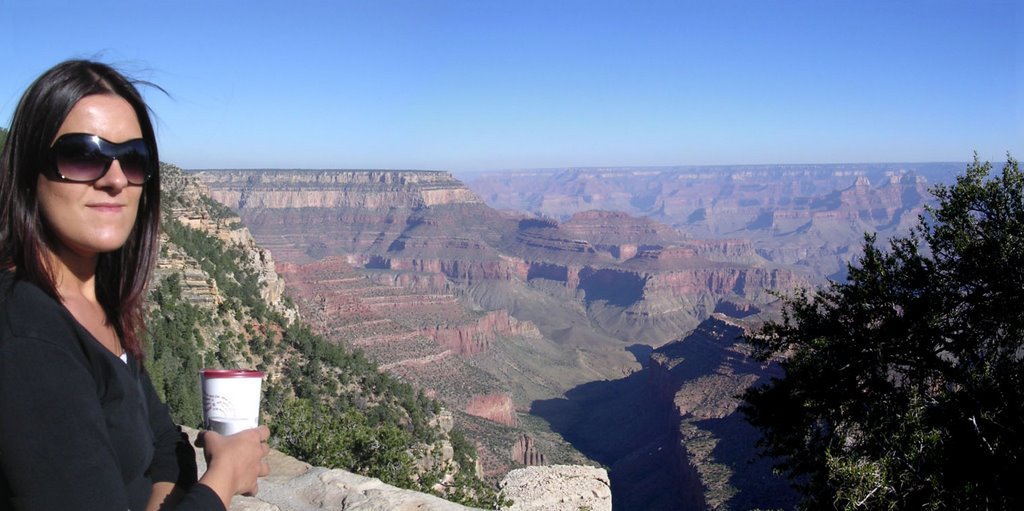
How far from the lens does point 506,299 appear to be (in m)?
150

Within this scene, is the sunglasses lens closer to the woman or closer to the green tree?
the woman

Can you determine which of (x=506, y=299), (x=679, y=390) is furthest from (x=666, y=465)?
(x=506, y=299)

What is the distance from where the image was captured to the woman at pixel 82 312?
6.70ft

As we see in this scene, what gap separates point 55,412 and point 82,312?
0.59m

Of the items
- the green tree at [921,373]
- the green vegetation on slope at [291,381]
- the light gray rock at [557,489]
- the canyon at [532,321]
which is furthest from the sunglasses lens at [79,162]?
the canyon at [532,321]

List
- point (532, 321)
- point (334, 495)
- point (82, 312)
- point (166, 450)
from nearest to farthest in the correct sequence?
point (82, 312) < point (166, 450) < point (334, 495) < point (532, 321)

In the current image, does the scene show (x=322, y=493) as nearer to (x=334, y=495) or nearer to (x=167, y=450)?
(x=334, y=495)

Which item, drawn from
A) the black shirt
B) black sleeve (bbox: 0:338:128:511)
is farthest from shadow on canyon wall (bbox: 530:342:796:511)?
black sleeve (bbox: 0:338:128:511)

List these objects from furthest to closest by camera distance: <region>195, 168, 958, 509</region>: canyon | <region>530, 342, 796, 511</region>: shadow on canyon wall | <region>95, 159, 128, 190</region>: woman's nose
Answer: <region>195, 168, 958, 509</region>: canyon < <region>530, 342, 796, 511</region>: shadow on canyon wall < <region>95, 159, 128, 190</region>: woman's nose

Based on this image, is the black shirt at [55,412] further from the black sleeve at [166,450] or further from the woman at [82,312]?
the black sleeve at [166,450]

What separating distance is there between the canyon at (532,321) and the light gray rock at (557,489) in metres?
4.97

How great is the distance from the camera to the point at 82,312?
2.54 metres

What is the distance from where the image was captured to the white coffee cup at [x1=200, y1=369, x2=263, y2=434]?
8.93 feet

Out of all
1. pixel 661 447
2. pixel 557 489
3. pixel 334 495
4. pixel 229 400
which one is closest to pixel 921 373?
pixel 557 489
